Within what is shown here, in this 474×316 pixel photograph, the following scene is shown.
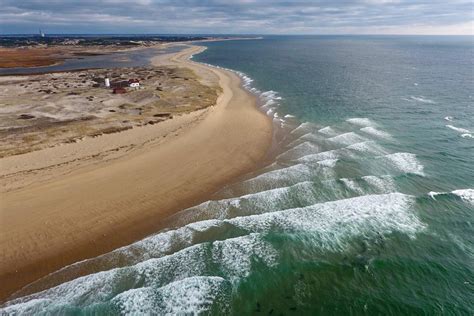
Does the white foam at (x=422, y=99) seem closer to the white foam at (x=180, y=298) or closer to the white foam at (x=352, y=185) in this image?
the white foam at (x=352, y=185)

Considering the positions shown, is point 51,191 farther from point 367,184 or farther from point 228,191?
point 367,184

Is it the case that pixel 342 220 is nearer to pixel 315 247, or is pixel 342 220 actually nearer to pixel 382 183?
pixel 315 247

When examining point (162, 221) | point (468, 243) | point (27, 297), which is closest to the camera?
point (27, 297)

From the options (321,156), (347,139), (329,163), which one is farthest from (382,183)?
(347,139)

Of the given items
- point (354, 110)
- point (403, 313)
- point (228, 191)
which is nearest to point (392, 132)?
point (354, 110)

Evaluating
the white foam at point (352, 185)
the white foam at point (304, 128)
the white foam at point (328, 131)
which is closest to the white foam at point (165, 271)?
the white foam at point (352, 185)

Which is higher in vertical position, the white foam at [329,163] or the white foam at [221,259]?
the white foam at [329,163]

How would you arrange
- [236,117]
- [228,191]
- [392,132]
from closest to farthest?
[228,191] → [392,132] → [236,117]
